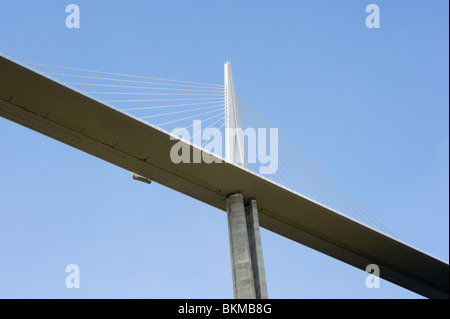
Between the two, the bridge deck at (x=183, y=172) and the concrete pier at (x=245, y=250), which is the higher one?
the bridge deck at (x=183, y=172)

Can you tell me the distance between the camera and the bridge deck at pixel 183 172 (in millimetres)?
16156

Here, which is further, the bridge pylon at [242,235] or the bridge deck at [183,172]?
the bridge pylon at [242,235]

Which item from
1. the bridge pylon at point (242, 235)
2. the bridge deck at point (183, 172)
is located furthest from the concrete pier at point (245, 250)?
the bridge deck at point (183, 172)

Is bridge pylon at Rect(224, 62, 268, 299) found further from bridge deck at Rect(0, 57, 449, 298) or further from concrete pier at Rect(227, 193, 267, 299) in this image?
bridge deck at Rect(0, 57, 449, 298)

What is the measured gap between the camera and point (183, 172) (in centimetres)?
1875

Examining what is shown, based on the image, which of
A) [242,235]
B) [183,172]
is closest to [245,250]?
[242,235]

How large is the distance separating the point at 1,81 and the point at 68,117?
2187 millimetres

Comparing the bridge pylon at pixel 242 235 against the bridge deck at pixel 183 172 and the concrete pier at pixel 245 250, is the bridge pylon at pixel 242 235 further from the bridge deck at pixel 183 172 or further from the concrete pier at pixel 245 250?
the bridge deck at pixel 183 172

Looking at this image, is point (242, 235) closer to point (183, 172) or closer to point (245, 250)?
point (245, 250)

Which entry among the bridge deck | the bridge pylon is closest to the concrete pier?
the bridge pylon

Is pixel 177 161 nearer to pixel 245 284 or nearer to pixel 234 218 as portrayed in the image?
pixel 234 218

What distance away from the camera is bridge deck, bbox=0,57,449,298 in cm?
1616
